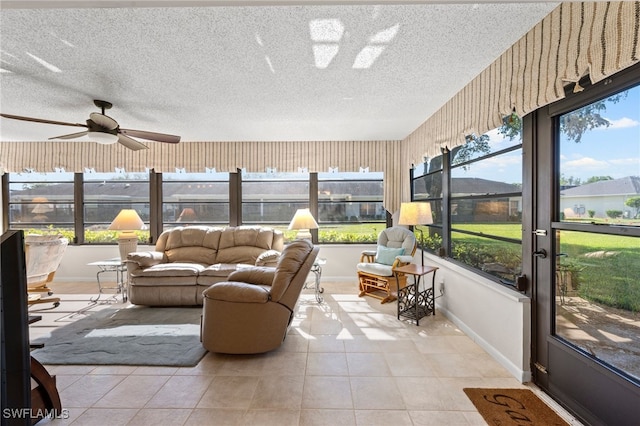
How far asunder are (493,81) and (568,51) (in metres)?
0.78

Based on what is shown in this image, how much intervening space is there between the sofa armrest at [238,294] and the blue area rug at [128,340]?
579 mm

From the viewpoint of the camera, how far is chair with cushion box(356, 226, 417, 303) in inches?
168

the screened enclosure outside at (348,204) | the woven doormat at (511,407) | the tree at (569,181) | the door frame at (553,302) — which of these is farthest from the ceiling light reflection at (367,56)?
the screened enclosure outside at (348,204)

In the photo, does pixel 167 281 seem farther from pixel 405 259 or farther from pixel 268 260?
pixel 405 259

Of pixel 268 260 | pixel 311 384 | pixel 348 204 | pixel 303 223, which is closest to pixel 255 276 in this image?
pixel 311 384

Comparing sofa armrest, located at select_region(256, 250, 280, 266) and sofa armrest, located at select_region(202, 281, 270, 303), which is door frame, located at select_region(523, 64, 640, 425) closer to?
sofa armrest, located at select_region(202, 281, 270, 303)

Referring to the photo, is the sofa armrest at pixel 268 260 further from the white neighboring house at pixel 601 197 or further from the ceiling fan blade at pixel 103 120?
the white neighboring house at pixel 601 197

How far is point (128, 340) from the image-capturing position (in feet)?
9.89

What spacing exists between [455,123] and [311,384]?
112 inches

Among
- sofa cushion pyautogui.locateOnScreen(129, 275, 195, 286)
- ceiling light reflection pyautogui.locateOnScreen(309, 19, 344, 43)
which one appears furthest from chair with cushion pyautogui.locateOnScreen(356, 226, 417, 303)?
ceiling light reflection pyautogui.locateOnScreen(309, 19, 344, 43)

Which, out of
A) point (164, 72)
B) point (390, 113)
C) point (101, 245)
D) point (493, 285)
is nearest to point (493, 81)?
point (390, 113)

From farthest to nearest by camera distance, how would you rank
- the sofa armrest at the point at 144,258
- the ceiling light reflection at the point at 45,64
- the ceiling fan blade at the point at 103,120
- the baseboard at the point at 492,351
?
1. the sofa armrest at the point at 144,258
2. the ceiling fan blade at the point at 103,120
3. the ceiling light reflection at the point at 45,64
4. the baseboard at the point at 492,351

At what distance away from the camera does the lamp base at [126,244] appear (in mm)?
4598

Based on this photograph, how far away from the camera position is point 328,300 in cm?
437
